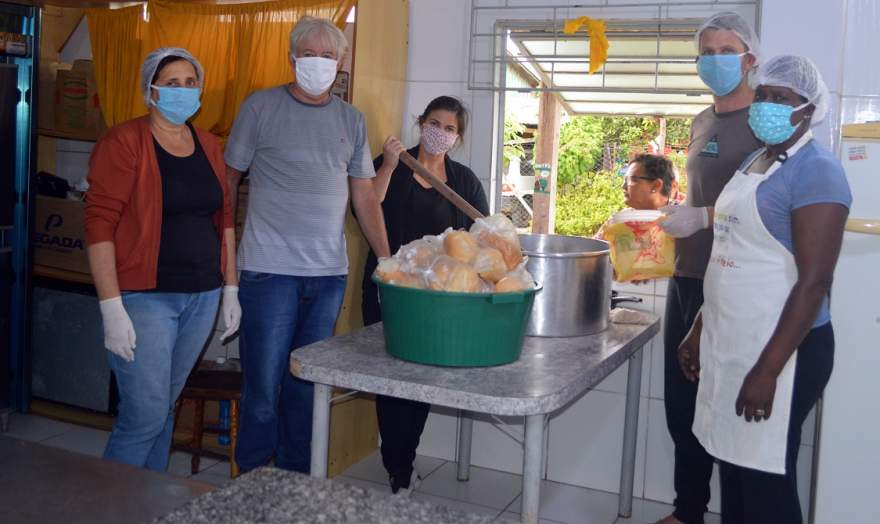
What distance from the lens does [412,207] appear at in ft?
9.64

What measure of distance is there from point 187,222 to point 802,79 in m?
1.65

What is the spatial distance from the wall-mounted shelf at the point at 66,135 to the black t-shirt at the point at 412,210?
1492mm

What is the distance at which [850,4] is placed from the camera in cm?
263

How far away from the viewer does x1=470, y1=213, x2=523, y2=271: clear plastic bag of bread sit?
200cm

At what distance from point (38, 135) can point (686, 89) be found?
287 cm

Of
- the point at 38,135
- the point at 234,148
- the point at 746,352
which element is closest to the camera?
the point at 746,352

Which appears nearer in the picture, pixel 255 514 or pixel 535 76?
pixel 255 514

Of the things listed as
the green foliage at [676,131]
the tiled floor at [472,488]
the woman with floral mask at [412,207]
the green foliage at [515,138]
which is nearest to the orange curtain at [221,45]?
the woman with floral mask at [412,207]

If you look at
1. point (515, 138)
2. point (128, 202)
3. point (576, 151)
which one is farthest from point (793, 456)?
point (576, 151)

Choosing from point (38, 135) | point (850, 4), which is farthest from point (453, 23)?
point (38, 135)

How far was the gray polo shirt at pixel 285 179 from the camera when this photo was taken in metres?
2.56

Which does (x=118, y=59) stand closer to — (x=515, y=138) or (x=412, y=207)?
(x=412, y=207)

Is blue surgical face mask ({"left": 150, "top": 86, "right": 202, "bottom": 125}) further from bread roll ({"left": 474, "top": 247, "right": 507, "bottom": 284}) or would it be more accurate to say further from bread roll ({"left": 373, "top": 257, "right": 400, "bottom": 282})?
bread roll ({"left": 474, "top": 247, "right": 507, "bottom": 284})

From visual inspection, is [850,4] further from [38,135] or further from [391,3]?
[38,135]
